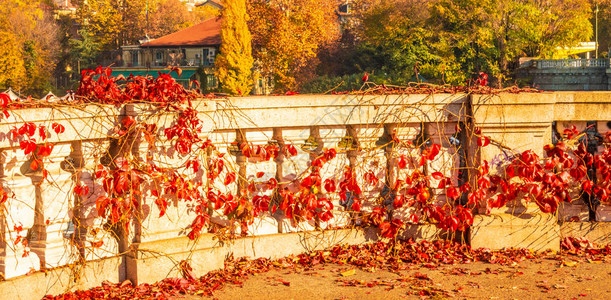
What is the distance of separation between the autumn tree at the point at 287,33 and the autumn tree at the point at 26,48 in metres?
21.3

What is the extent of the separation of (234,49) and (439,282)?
51.1m

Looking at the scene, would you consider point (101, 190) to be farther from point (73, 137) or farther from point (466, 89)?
point (466, 89)

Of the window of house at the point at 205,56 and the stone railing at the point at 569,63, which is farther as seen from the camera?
the window of house at the point at 205,56

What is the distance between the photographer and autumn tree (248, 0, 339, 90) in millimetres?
58938

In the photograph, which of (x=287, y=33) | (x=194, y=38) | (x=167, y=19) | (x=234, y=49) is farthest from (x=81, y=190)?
(x=167, y=19)

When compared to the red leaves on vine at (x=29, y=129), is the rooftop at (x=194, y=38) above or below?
above

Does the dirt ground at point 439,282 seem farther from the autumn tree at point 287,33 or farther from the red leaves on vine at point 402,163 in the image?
the autumn tree at point 287,33

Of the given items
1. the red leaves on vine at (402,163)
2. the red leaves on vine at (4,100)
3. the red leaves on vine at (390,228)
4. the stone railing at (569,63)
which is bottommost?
the red leaves on vine at (390,228)

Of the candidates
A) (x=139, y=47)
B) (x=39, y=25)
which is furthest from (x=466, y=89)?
(x=39, y=25)

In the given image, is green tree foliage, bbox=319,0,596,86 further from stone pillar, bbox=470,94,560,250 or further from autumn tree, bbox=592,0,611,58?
stone pillar, bbox=470,94,560,250

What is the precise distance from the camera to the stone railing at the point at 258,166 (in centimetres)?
452

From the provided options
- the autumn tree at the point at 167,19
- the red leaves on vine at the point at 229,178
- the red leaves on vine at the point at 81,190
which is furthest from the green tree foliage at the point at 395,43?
the red leaves on vine at the point at 81,190

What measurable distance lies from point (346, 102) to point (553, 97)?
A: 1.50 metres

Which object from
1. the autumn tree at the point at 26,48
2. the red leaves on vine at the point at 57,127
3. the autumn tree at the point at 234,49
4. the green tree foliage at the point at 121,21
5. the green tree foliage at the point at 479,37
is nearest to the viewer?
the red leaves on vine at the point at 57,127
